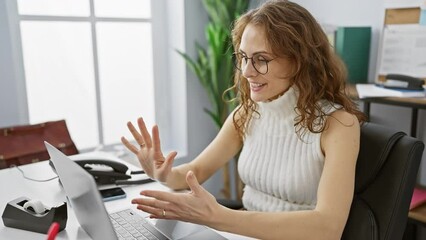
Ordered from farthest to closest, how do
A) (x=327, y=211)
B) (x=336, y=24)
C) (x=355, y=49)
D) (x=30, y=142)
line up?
1. (x=336, y=24)
2. (x=355, y=49)
3. (x=30, y=142)
4. (x=327, y=211)

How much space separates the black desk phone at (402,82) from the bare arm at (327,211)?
2.43 ft

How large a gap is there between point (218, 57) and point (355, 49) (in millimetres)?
823

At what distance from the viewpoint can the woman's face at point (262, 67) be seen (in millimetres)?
1133

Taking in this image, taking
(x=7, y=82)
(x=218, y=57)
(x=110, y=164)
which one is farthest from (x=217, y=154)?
(x=7, y=82)

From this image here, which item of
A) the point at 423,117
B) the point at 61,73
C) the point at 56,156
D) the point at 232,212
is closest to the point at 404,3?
the point at 423,117

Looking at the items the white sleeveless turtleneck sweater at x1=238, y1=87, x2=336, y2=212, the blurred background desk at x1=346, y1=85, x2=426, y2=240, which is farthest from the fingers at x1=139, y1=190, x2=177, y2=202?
the blurred background desk at x1=346, y1=85, x2=426, y2=240

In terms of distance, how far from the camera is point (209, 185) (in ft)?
9.62

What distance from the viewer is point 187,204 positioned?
0.82 metres

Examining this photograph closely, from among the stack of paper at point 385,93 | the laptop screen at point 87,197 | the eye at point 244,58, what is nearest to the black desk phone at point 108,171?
the laptop screen at point 87,197

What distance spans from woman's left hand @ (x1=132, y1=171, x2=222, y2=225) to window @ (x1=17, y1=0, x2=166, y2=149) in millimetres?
1605

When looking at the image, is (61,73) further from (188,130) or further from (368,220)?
(368,220)

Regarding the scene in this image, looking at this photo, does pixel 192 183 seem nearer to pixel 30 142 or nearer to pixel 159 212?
pixel 159 212

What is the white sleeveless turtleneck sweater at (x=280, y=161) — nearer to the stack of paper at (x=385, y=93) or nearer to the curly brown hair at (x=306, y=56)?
the curly brown hair at (x=306, y=56)

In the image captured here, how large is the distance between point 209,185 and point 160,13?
1.28 m
